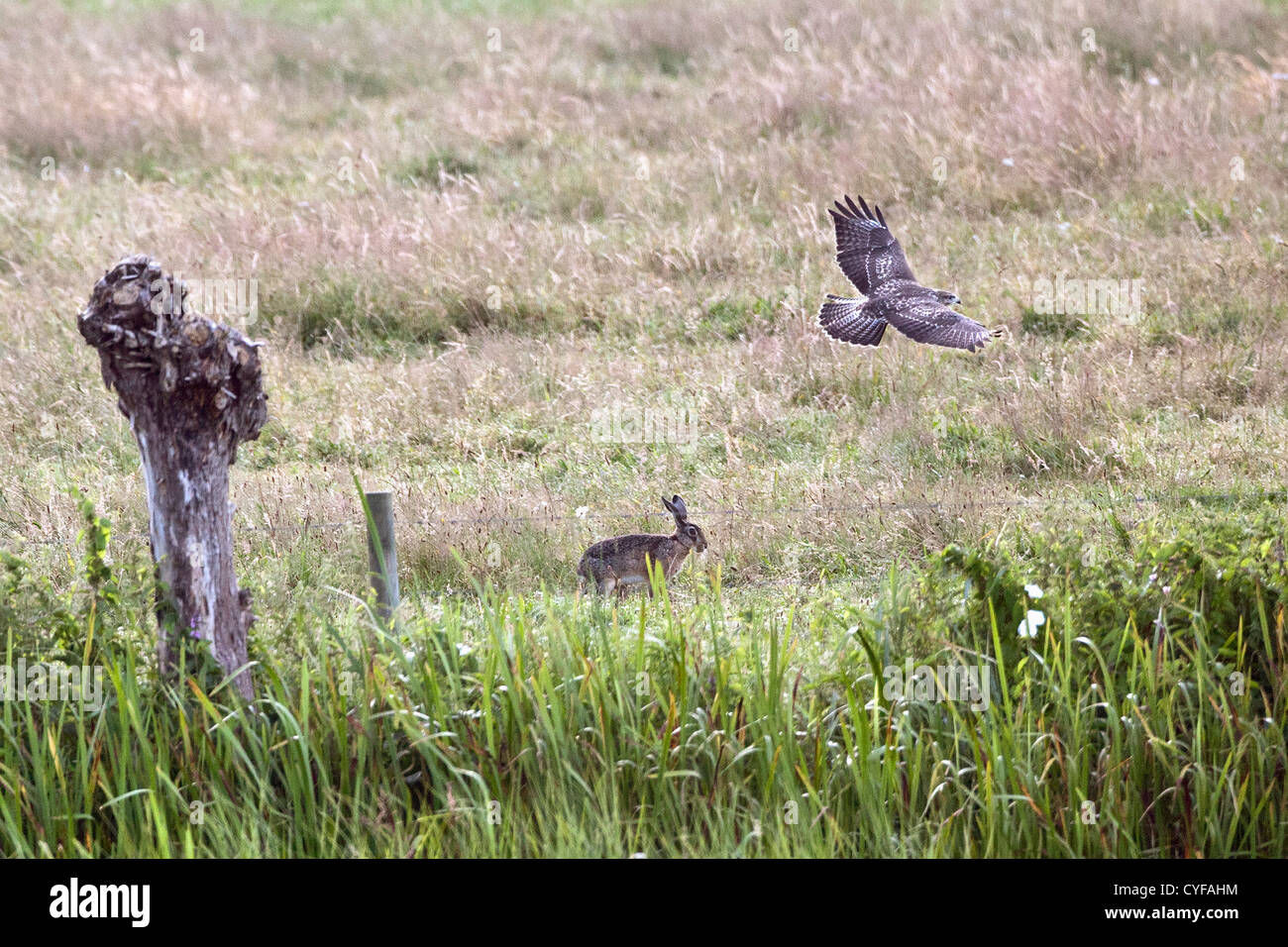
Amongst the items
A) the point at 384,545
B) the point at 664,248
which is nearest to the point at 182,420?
the point at 384,545

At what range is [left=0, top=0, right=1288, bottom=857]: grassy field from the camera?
14.0 feet

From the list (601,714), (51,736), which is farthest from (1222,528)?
(51,736)

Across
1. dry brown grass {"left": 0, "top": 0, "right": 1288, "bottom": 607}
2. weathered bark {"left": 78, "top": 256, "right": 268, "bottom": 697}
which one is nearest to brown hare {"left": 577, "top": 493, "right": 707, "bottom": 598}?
dry brown grass {"left": 0, "top": 0, "right": 1288, "bottom": 607}

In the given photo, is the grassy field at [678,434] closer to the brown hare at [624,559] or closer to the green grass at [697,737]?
the green grass at [697,737]

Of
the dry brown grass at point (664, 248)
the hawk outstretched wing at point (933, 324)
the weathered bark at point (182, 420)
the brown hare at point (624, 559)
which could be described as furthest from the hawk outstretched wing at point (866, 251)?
the weathered bark at point (182, 420)

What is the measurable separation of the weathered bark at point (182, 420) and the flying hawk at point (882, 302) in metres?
4.01

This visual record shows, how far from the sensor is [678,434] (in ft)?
26.5

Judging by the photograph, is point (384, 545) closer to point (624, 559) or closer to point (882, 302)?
point (624, 559)

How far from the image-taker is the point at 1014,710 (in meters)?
4.59

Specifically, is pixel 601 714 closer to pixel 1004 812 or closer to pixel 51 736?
pixel 1004 812

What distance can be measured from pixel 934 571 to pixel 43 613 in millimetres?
3051

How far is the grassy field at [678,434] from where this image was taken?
4273 mm

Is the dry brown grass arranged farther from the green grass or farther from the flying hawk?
the green grass

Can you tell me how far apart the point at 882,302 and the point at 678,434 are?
1396 mm
